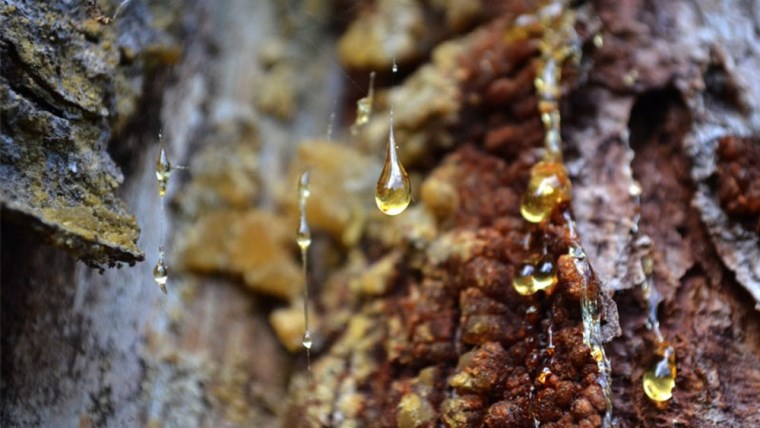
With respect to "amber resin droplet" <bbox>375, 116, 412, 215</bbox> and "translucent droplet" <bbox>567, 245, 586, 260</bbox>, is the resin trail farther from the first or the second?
"translucent droplet" <bbox>567, 245, 586, 260</bbox>

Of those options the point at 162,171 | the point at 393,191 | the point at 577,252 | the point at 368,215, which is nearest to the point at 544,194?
A: the point at 577,252

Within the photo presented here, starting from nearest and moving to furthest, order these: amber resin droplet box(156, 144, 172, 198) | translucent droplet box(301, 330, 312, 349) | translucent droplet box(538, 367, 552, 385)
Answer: translucent droplet box(538, 367, 552, 385), amber resin droplet box(156, 144, 172, 198), translucent droplet box(301, 330, 312, 349)

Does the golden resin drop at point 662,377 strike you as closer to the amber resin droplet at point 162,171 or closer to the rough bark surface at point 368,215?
the rough bark surface at point 368,215

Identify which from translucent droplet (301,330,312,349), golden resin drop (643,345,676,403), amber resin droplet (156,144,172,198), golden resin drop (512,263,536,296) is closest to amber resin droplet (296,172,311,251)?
A: translucent droplet (301,330,312,349)

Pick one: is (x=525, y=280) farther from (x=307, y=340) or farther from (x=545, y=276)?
(x=307, y=340)

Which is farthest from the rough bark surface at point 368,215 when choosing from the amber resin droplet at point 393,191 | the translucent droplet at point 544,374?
the amber resin droplet at point 393,191

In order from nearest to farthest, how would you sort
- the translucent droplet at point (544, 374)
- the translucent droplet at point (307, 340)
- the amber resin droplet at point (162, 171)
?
Answer: the translucent droplet at point (544, 374), the amber resin droplet at point (162, 171), the translucent droplet at point (307, 340)

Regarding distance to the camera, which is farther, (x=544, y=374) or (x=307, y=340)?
(x=307, y=340)
